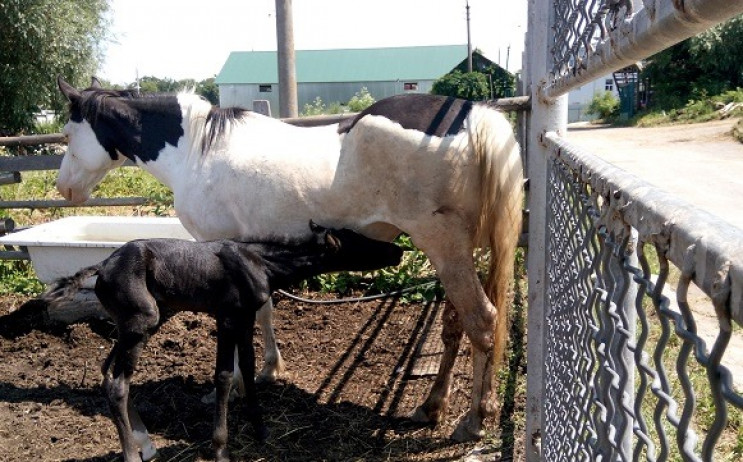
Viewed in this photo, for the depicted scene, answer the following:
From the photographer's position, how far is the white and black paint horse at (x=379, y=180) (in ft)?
11.9

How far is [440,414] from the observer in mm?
3959

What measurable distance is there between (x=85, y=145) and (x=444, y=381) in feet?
9.71

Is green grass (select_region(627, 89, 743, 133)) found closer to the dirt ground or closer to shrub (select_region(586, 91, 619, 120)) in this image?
shrub (select_region(586, 91, 619, 120))

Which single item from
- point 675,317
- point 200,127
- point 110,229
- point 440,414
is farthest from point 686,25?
point 110,229

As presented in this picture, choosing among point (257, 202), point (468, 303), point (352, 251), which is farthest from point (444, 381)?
point (257, 202)

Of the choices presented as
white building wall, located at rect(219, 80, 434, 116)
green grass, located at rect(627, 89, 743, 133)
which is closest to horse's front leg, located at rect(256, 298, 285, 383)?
green grass, located at rect(627, 89, 743, 133)

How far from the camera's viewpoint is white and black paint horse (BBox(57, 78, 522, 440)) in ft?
11.9

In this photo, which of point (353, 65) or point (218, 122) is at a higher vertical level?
point (353, 65)

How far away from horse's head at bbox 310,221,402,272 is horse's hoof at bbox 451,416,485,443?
99 cm

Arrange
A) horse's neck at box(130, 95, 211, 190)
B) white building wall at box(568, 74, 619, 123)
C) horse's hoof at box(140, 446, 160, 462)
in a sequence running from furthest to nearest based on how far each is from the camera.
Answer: white building wall at box(568, 74, 619, 123), horse's neck at box(130, 95, 211, 190), horse's hoof at box(140, 446, 160, 462)

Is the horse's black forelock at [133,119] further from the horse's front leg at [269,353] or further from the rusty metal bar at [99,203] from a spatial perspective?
the rusty metal bar at [99,203]

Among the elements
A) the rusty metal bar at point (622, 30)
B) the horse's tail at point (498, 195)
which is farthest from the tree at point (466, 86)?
the rusty metal bar at point (622, 30)

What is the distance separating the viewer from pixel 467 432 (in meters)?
3.72

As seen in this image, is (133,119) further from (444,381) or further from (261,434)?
(444,381)
